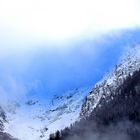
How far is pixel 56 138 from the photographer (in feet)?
549
